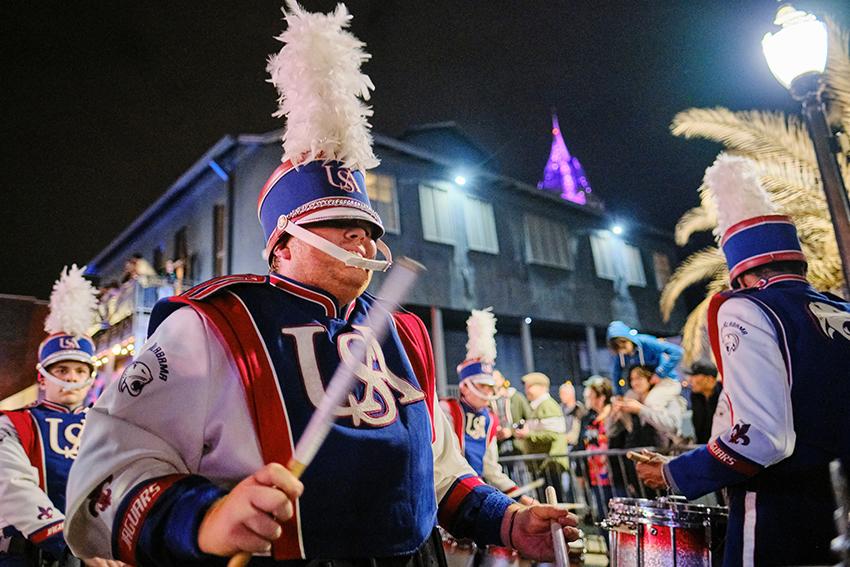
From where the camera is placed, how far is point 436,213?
71.8 feet

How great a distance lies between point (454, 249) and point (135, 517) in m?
20.6

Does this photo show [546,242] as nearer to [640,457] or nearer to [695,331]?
[695,331]

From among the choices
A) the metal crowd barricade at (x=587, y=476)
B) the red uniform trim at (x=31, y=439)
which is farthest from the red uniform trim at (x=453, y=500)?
the metal crowd barricade at (x=587, y=476)

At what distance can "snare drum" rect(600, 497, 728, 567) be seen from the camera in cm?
311

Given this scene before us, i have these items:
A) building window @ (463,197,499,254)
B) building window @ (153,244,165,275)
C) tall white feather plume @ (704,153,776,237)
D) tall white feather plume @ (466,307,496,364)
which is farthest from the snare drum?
building window @ (153,244,165,275)

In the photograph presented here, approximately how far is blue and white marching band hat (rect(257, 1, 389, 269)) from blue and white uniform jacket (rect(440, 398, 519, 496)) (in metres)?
4.30

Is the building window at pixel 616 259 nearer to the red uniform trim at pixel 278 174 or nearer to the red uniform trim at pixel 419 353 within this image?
the red uniform trim at pixel 419 353

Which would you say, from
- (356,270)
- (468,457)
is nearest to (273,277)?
(356,270)

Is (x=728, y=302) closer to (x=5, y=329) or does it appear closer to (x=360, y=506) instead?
(x=360, y=506)

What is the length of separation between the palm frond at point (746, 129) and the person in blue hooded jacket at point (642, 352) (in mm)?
3975

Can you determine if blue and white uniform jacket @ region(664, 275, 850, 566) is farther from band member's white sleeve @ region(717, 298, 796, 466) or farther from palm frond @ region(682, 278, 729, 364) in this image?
palm frond @ region(682, 278, 729, 364)

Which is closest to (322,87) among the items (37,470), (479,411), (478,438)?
(37,470)

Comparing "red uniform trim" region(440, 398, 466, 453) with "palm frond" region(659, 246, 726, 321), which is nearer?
"red uniform trim" region(440, 398, 466, 453)

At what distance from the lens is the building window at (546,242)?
2467 centimetres
